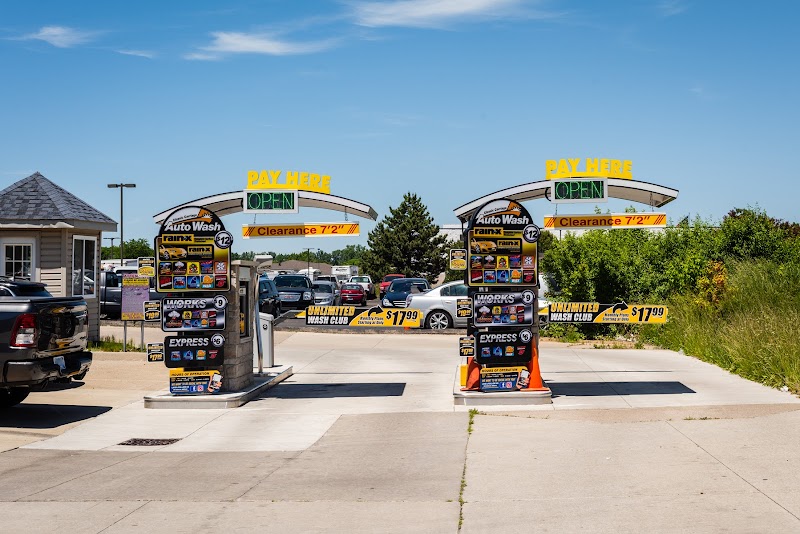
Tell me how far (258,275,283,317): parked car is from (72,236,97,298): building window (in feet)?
31.3

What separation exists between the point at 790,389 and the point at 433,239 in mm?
73913

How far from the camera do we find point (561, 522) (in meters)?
6.99

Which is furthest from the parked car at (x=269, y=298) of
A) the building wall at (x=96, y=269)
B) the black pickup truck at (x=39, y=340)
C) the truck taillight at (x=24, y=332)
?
the truck taillight at (x=24, y=332)

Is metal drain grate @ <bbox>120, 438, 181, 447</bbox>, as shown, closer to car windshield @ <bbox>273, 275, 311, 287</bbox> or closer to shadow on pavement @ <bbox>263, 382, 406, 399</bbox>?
shadow on pavement @ <bbox>263, 382, 406, 399</bbox>

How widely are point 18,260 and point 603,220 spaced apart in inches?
541

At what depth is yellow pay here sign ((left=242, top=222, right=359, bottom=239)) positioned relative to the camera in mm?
15766

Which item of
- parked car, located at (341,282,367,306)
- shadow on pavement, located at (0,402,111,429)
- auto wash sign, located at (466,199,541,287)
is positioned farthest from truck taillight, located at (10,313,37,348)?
parked car, located at (341,282,367,306)

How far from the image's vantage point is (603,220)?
1545cm

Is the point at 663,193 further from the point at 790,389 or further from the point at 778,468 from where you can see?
the point at 778,468

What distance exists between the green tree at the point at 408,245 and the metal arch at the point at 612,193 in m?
69.8

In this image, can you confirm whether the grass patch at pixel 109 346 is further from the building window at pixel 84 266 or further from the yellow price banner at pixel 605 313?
the yellow price banner at pixel 605 313

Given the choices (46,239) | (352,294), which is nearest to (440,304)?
(46,239)

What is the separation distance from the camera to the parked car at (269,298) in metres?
31.7

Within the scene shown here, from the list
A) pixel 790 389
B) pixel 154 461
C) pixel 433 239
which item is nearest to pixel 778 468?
pixel 790 389
